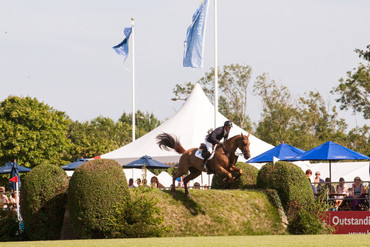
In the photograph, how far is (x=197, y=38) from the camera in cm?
3108

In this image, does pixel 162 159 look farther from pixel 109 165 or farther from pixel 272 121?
pixel 272 121

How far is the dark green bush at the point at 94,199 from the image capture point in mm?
17413

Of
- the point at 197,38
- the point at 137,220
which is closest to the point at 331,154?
the point at 197,38

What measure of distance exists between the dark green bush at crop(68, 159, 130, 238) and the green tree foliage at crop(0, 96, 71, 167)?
111 ft

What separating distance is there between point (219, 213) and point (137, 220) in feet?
9.28

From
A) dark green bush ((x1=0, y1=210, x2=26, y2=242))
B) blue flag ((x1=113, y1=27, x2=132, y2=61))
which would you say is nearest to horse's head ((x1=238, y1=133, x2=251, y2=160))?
dark green bush ((x1=0, y1=210, x2=26, y2=242))

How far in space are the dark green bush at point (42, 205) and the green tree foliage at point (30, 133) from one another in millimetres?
32415

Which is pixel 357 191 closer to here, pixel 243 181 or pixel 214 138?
pixel 243 181

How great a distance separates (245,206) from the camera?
65.8 feet

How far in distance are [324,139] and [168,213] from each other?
1929 inches

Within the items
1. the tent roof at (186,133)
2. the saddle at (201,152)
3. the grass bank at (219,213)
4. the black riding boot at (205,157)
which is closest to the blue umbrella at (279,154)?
the tent roof at (186,133)

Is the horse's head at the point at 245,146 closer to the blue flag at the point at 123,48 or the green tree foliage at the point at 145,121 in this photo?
the blue flag at the point at 123,48

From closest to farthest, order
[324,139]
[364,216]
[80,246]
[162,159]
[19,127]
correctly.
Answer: [80,246] < [364,216] < [162,159] < [19,127] < [324,139]

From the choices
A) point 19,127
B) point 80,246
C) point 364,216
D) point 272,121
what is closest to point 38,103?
point 19,127
